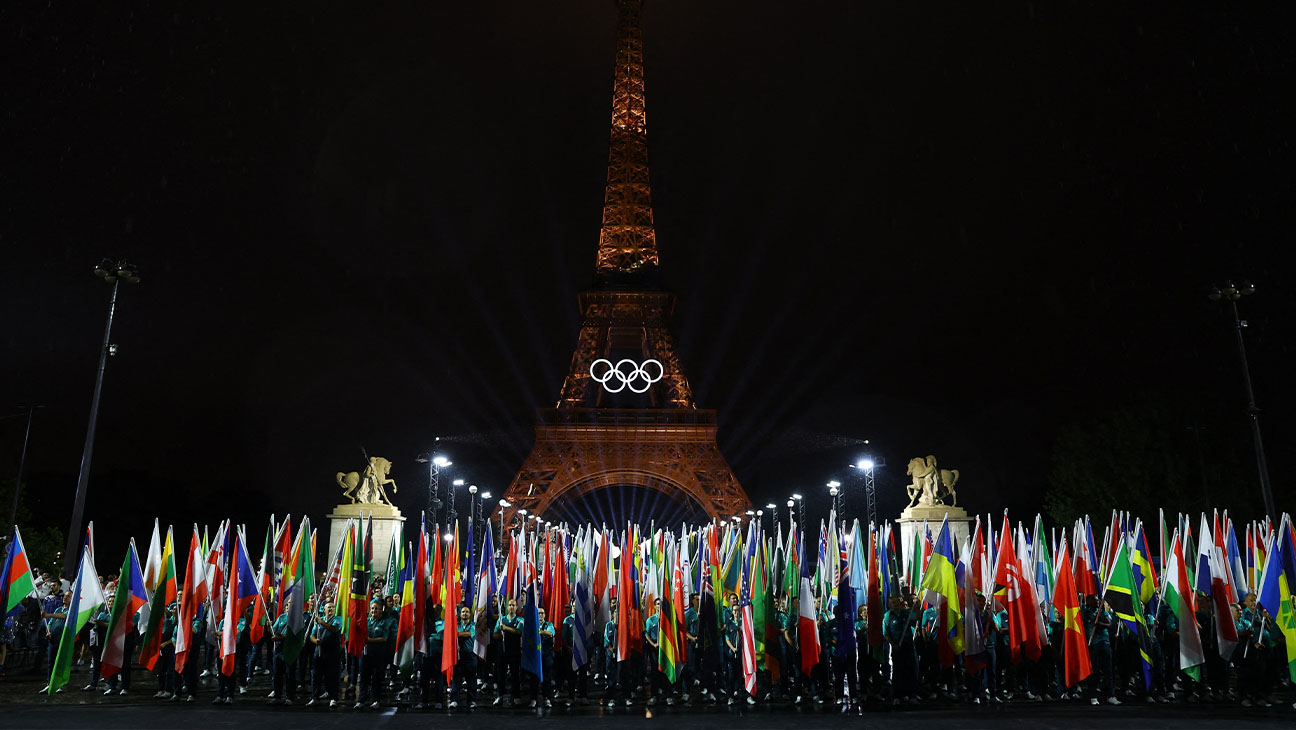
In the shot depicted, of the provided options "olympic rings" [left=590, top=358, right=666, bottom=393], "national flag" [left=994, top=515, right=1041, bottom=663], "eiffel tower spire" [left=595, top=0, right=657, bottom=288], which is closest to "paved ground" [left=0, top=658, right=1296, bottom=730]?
"national flag" [left=994, top=515, right=1041, bottom=663]

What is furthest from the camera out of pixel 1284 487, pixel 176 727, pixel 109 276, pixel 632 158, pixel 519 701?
pixel 632 158

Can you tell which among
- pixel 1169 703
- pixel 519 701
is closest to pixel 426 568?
pixel 519 701

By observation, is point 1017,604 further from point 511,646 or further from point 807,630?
point 511,646

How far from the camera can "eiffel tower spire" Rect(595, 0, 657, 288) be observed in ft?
195

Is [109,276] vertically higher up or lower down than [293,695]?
higher up

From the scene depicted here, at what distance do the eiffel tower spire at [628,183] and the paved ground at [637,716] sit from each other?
46.7 m

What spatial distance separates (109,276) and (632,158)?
4526 centimetres

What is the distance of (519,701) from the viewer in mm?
13375

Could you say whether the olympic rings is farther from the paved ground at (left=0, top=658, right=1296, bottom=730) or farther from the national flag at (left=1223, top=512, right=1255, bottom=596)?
the paved ground at (left=0, top=658, right=1296, bottom=730)

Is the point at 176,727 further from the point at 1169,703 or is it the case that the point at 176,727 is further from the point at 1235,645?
the point at 1235,645

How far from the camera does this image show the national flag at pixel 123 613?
12.7 metres

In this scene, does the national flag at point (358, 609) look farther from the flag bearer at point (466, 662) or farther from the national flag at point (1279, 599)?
the national flag at point (1279, 599)

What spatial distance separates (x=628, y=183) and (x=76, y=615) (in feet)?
170

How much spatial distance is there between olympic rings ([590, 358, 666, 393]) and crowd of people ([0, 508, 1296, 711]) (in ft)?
135
